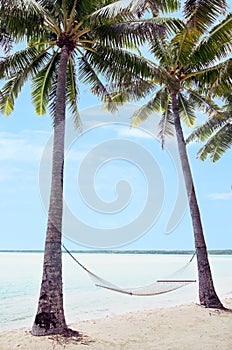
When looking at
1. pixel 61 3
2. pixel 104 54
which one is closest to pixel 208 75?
pixel 104 54

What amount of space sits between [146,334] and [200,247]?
2.76 metres

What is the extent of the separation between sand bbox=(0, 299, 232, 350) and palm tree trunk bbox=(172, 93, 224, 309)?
365 mm

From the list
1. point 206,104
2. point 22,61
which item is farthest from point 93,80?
point 206,104

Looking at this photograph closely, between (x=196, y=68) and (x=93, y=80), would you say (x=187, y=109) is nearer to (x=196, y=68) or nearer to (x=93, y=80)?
(x=196, y=68)

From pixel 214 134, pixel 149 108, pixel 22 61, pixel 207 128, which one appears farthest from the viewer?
pixel 214 134

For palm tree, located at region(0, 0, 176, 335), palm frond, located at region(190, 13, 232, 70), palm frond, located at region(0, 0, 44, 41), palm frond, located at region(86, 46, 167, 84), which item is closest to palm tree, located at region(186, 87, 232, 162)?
palm frond, located at region(190, 13, 232, 70)

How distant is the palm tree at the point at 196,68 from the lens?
6605 mm

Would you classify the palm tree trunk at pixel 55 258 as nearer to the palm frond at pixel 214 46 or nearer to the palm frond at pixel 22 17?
the palm frond at pixel 22 17

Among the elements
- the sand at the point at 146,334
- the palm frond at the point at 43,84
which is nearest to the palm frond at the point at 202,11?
the palm frond at the point at 43,84

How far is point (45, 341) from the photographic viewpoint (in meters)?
4.90

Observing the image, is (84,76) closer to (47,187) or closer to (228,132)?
(47,187)

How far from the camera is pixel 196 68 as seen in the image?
837cm

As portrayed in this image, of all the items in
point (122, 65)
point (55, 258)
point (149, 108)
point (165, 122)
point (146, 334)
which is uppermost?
point (149, 108)

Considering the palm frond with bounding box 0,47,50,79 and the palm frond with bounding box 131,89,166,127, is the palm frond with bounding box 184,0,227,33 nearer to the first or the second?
the palm frond with bounding box 0,47,50,79
